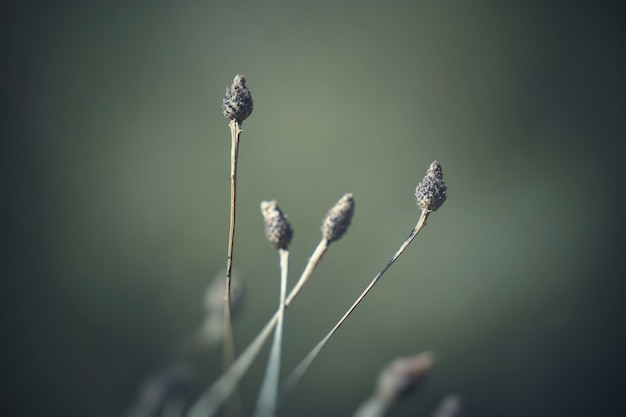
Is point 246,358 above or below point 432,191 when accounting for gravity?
below

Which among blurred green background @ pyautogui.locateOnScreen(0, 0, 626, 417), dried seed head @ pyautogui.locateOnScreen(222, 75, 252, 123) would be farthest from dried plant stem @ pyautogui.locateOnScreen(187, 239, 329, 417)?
blurred green background @ pyautogui.locateOnScreen(0, 0, 626, 417)

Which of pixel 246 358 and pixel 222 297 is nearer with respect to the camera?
pixel 246 358

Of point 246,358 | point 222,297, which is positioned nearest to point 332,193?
point 222,297

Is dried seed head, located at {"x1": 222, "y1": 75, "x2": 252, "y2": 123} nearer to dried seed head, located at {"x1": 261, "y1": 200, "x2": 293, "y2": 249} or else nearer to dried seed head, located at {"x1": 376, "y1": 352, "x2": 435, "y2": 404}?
dried seed head, located at {"x1": 261, "y1": 200, "x2": 293, "y2": 249}

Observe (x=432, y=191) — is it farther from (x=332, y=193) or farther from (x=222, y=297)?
(x=332, y=193)

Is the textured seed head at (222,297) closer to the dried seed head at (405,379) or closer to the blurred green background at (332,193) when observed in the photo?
the dried seed head at (405,379)

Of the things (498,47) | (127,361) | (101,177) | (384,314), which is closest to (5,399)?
(127,361)

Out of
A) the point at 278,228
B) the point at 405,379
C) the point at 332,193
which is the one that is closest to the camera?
the point at 278,228

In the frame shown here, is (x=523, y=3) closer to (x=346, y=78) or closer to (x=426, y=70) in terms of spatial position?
(x=426, y=70)
